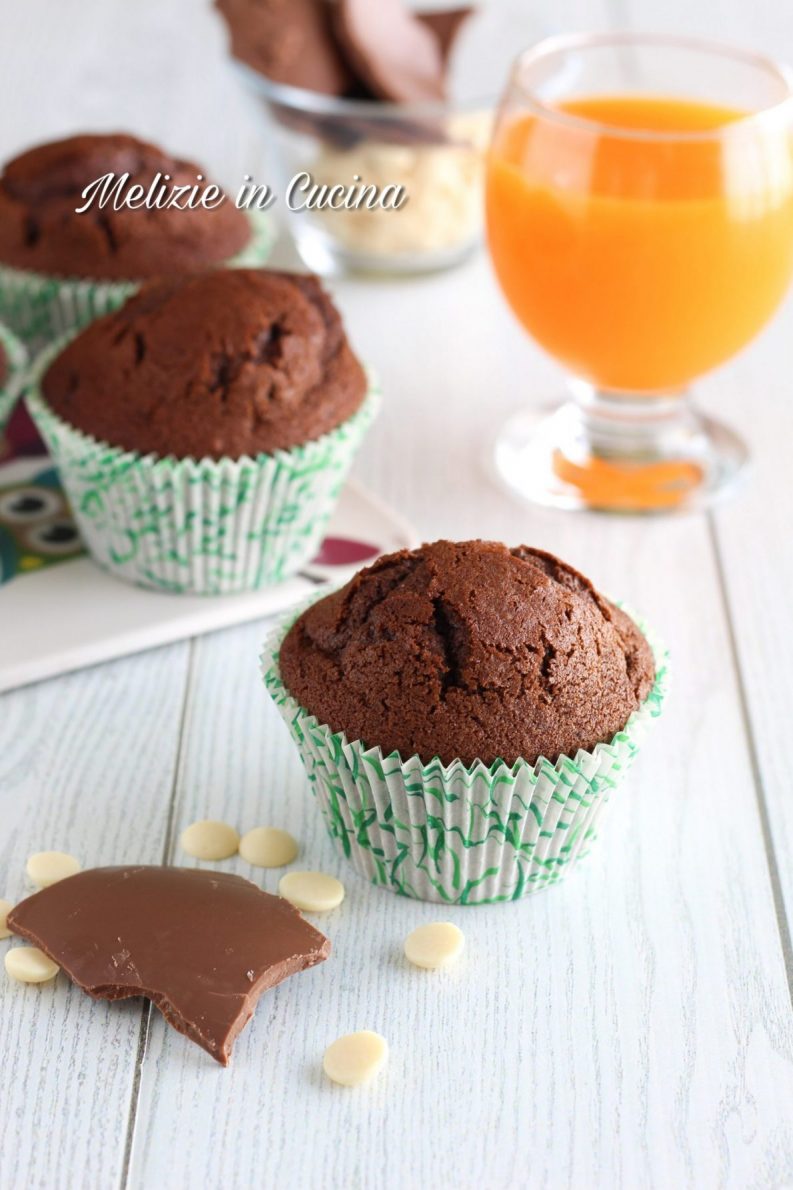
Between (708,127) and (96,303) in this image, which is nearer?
(708,127)

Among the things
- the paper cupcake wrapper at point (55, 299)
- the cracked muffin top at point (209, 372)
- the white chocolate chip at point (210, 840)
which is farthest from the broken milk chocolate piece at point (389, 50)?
the white chocolate chip at point (210, 840)

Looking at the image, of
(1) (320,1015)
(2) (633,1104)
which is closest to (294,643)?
(1) (320,1015)

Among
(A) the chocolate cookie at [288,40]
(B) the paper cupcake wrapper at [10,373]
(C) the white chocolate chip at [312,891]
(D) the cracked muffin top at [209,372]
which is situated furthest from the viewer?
(A) the chocolate cookie at [288,40]

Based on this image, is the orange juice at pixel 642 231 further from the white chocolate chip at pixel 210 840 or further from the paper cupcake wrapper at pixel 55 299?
the white chocolate chip at pixel 210 840

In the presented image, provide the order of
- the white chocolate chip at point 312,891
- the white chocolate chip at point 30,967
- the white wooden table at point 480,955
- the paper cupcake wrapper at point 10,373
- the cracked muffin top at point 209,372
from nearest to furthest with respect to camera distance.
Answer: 1. the white wooden table at point 480,955
2. the white chocolate chip at point 30,967
3. the white chocolate chip at point 312,891
4. the cracked muffin top at point 209,372
5. the paper cupcake wrapper at point 10,373


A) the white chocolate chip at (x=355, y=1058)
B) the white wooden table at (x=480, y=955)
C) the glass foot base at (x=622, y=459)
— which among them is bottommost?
the glass foot base at (x=622, y=459)

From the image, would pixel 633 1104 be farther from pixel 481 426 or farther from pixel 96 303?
pixel 96 303
